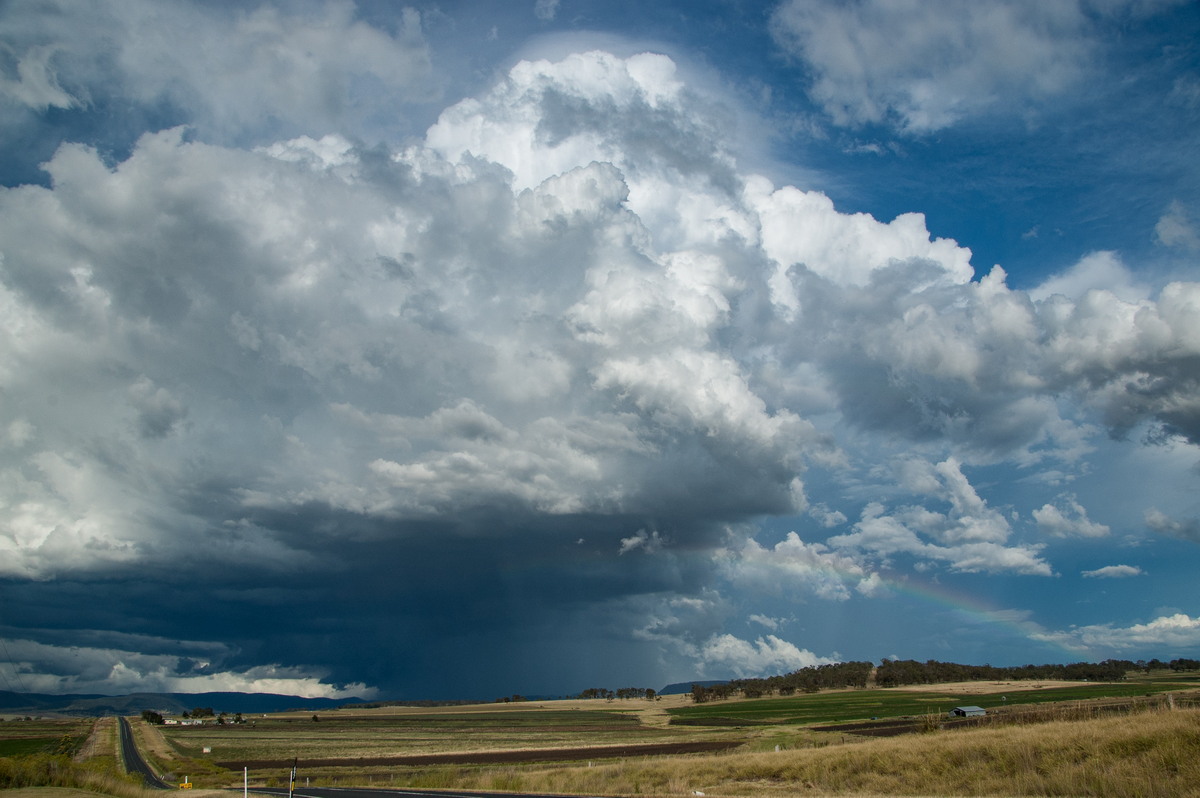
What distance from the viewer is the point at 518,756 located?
78.3 meters

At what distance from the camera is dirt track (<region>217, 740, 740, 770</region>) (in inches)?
2889

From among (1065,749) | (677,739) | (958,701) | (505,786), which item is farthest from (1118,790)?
(958,701)

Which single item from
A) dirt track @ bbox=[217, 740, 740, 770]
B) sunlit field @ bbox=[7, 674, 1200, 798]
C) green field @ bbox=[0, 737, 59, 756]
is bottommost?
green field @ bbox=[0, 737, 59, 756]

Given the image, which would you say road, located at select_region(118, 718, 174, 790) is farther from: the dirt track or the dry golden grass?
the dry golden grass

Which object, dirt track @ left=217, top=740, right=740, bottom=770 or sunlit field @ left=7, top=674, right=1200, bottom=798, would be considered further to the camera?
dirt track @ left=217, top=740, right=740, bottom=770

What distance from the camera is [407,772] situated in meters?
63.6

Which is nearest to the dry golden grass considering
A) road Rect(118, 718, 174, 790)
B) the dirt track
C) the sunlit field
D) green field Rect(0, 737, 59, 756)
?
the sunlit field

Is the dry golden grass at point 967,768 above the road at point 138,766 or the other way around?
above

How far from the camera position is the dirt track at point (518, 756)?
73.4 m

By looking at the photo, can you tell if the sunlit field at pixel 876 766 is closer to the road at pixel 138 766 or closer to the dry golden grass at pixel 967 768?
the dry golden grass at pixel 967 768

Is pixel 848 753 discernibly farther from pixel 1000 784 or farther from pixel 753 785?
pixel 1000 784

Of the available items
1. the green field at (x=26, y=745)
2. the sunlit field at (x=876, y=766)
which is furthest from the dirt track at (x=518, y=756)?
the green field at (x=26, y=745)

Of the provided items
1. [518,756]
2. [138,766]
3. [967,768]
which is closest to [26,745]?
[138,766]

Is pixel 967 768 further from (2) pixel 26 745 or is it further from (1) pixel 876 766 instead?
(2) pixel 26 745
